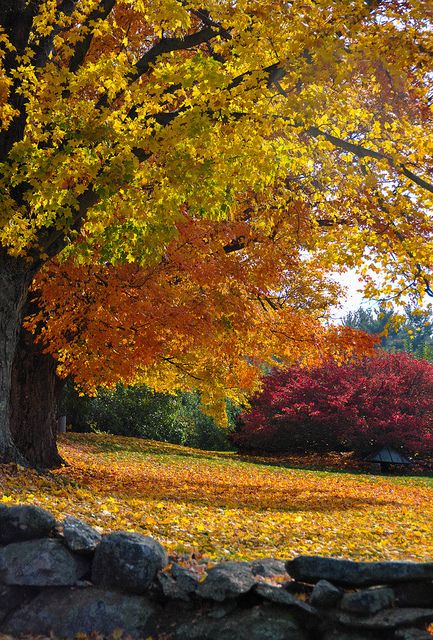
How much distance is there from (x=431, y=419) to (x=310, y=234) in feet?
51.7

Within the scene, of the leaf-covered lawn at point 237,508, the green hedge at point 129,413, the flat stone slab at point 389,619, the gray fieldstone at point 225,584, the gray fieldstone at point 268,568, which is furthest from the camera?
the green hedge at point 129,413

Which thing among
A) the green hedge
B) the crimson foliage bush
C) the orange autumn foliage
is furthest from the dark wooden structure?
the orange autumn foliage

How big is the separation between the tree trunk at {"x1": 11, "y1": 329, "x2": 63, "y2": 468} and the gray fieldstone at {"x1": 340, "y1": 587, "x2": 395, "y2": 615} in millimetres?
8286

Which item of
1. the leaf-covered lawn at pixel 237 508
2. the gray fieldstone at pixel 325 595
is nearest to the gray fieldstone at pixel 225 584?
the gray fieldstone at pixel 325 595

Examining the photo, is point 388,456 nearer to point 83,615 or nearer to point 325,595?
point 325,595

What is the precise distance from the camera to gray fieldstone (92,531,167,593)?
504cm

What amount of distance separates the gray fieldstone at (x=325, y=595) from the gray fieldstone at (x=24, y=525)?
224 cm

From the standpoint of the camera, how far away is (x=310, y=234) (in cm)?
1292

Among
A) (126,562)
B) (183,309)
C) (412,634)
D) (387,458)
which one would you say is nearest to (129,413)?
(387,458)

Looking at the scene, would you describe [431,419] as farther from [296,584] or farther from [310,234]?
[296,584]

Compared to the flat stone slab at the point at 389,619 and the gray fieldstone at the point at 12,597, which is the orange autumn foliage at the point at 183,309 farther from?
the flat stone slab at the point at 389,619

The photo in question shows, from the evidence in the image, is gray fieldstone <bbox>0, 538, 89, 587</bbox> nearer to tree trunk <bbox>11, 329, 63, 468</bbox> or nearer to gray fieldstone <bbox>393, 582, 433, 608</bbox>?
gray fieldstone <bbox>393, 582, 433, 608</bbox>

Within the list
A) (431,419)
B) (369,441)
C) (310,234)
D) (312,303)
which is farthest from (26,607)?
(431,419)

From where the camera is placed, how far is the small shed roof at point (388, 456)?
79.1 ft
